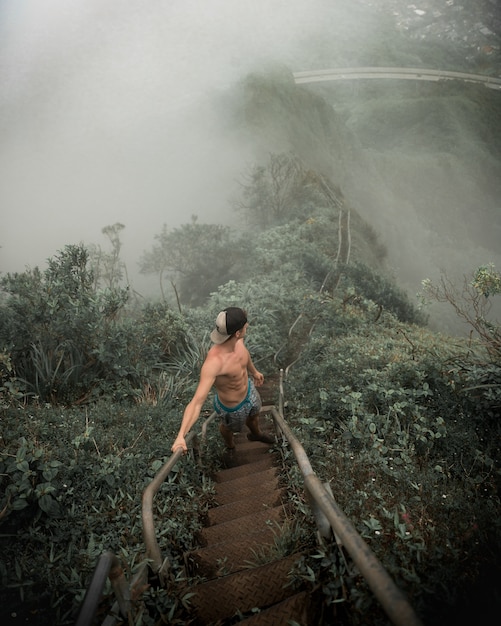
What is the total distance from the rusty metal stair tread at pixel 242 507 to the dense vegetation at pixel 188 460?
0.14 m

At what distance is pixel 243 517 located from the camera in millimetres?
2771

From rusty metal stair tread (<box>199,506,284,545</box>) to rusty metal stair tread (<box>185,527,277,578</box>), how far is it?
0.13 meters

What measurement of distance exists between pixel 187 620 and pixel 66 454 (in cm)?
201

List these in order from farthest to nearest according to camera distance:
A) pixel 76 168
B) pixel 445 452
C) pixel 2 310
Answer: pixel 76 168
pixel 2 310
pixel 445 452

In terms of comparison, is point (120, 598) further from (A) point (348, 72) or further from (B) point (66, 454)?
(A) point (348, 72)

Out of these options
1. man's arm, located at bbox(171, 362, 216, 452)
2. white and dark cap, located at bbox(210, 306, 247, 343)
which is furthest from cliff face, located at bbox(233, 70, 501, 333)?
man's arm, located at bbox(171, 362, 216, 452)

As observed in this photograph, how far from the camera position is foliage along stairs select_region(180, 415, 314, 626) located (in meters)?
1.90

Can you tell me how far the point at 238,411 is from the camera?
355 cm

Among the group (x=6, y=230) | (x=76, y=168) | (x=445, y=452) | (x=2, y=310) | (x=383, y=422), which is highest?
(x=76, y=168)

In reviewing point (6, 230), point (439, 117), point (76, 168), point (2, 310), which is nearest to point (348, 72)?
point (439, 117)

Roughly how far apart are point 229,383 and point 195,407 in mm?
605

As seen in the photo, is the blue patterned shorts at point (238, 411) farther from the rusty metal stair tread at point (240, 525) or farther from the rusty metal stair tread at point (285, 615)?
the rusty metal stair tread at point (285, 615)

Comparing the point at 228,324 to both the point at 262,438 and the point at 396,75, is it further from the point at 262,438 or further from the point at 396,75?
the point at 396,75

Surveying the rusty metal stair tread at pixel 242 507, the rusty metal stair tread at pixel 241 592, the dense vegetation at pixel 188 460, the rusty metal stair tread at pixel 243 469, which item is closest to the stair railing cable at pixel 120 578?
the dense vegetation at pixel 188 460
